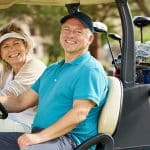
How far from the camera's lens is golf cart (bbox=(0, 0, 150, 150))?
11.0ft

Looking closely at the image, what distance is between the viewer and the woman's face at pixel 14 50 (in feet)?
13.3

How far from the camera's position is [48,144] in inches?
128

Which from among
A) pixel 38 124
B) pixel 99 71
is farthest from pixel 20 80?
pixel 99 71

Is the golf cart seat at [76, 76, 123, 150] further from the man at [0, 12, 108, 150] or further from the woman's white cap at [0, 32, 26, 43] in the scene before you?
the woman's white cap at [0, 32, 26, 43]

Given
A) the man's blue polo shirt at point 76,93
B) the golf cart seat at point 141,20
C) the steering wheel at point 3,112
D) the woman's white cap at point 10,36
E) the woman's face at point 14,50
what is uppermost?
the golf cart seat at point 141,20

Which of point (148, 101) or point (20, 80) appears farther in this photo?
point (20, 80)

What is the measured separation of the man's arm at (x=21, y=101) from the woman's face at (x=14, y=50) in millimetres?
355

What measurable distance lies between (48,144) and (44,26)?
1079 cm

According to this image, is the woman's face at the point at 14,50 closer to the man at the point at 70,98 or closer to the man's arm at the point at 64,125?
the man at the point at 70,98

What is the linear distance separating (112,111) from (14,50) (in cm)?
107

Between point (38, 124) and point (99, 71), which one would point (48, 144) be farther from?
point (99, 71)

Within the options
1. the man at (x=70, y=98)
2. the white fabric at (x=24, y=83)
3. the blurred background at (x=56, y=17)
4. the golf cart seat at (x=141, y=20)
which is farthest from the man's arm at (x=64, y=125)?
the blurred background at (x=56, y=17)

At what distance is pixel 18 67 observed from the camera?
164 inches

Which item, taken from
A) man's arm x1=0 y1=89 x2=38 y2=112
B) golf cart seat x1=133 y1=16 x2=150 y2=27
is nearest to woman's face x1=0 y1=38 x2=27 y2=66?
man's arm x1=0 y1=89 x2=38 y2=112
